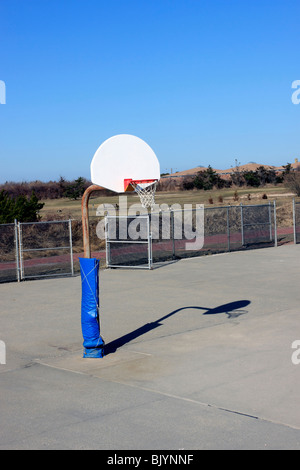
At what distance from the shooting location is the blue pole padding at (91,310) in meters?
9.08

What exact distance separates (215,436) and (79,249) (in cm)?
2133

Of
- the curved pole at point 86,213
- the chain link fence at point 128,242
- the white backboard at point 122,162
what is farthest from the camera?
the chain link fence at point 128,242

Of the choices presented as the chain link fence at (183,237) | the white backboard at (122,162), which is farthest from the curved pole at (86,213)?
the chain link fence at (183,237)

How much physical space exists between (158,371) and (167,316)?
3.79m

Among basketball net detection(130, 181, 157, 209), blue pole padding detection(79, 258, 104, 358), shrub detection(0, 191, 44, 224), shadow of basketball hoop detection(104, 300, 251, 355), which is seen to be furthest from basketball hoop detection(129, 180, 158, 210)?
shrub detection(0, 191, 44, 224)

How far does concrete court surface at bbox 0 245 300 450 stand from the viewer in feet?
19.8

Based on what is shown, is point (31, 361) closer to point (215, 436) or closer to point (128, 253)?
point (215, 436)

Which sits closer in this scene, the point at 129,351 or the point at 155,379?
the point at 155,379

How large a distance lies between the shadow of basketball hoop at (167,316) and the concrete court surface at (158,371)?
2 centimetres

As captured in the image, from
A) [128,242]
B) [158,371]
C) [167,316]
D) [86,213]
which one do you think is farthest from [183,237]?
[158,371]

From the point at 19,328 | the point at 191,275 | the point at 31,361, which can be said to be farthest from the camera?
the point at 191,275

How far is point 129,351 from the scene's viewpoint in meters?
9.56

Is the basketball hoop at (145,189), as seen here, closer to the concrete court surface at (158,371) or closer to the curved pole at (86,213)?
the curved pole at (86,213)
